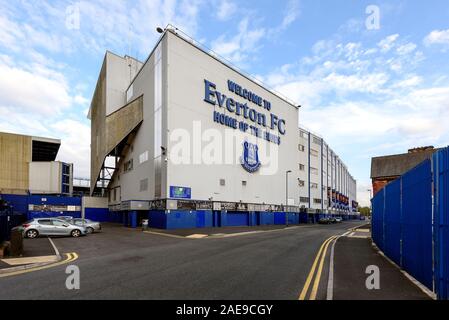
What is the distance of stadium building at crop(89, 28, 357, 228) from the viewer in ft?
129

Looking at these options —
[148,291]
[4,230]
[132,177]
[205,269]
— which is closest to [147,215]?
[132,177]

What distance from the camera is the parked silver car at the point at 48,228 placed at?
77.9 feet

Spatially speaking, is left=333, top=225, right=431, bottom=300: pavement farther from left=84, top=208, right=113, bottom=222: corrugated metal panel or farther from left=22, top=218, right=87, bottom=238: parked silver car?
left=84, top=208, right=113, bottom=222: corrugated metal panel

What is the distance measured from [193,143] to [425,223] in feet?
113

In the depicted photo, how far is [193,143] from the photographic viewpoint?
41.2 meters

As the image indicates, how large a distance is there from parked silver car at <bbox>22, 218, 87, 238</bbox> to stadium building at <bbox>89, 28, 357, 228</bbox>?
12.1m

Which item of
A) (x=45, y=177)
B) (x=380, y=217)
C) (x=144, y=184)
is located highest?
(x=45, y=177)

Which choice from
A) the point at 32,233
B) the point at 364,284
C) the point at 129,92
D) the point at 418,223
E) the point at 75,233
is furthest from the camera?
the point at 129,92

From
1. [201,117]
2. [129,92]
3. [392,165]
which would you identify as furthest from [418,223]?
[129,92]

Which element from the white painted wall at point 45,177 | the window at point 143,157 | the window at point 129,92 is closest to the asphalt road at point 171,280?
the window at point 143,157

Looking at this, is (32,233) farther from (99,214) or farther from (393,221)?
(99,214)

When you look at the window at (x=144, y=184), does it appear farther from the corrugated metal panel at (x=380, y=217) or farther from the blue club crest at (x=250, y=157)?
the corrugated metal panel at (x=380, y=217)

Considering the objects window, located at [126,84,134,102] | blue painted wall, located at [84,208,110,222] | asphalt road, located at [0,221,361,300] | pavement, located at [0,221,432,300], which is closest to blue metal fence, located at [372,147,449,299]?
pavement, located at [0,221,432,300]
